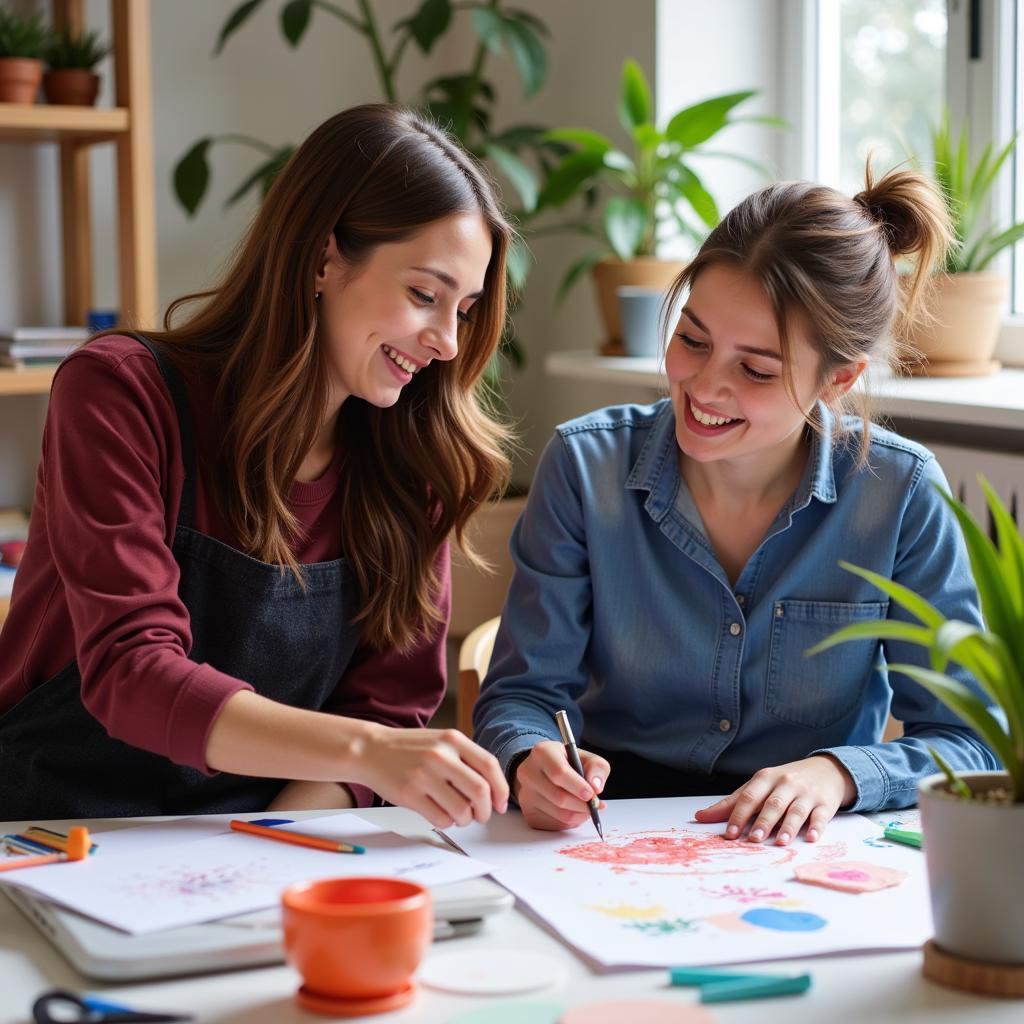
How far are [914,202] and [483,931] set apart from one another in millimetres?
946

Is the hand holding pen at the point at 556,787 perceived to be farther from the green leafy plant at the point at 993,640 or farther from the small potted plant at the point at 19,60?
the small potted plant at the point at 19,60

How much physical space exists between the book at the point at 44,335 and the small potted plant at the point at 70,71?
18.0 inches

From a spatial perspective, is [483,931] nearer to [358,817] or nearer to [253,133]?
[358,817]

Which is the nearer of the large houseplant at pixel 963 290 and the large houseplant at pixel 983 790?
the large houseplant at pixel 983 790

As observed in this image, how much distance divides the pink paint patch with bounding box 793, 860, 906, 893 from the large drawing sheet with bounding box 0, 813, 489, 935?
0.25 m

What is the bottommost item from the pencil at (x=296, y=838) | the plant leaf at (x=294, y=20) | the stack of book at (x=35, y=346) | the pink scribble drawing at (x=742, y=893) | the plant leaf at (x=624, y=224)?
the pink scribble drawing at (x=742, y=893)

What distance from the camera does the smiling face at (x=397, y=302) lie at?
1.44 metres

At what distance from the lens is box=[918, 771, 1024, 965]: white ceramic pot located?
88 centimetres

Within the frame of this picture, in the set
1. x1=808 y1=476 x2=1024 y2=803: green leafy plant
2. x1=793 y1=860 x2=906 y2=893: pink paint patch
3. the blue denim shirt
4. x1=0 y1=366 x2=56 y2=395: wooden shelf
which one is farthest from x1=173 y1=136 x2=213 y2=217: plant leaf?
x1=808 y1=476 x2=1024 y2=803: green leafy plant

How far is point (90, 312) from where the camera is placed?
3037 mm

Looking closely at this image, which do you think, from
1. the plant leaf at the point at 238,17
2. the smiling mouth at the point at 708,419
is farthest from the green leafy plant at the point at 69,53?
the smiling mouth at the point at 708,419

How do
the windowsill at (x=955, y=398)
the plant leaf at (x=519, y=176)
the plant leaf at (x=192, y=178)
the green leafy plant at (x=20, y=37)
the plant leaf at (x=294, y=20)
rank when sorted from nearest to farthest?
the windowsill at (x=955, y=398) → the green leafy plant at (x=20, y=37) → the plant leaf at (x=519, y=176) → the plant leaf at (x=294, y=20) → the plant leaf at (x=192, y=178)

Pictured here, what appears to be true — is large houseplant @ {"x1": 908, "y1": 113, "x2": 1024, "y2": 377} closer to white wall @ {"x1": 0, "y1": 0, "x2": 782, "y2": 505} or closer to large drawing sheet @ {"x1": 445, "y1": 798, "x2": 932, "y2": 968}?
white wall @ {"x1": 0, "y1": 0, "x2": 782, "y2": 505}

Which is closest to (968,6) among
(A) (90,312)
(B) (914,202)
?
(B) (914,202)
